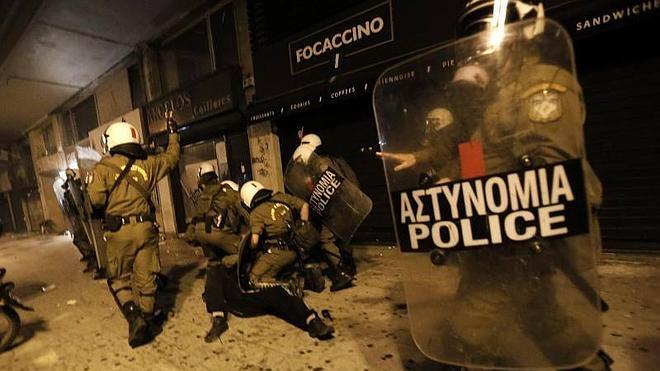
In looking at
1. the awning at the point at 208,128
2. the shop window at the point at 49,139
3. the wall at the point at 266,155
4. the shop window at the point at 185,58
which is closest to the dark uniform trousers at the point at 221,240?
the wall at the point at 266,155

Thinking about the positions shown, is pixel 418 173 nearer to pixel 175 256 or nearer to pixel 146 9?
pixel 175 256

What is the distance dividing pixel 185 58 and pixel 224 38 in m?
1.79

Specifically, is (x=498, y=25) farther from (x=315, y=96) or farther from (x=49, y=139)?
(x=49, y=139)

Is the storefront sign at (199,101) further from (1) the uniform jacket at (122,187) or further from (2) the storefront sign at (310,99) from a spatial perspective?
(1) the uniform jacket at (122,187)

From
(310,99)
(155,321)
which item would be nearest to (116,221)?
(155,321)

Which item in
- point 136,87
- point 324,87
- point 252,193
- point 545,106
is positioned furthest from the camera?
point 136,87

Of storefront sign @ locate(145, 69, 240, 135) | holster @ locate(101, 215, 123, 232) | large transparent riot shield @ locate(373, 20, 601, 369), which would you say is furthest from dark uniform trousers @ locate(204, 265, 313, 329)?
storefront sign @ locate(145, 69, 240, 135)

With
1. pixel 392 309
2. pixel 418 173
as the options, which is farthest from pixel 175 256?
pixel 418 173

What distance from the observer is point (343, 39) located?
17.2 ft

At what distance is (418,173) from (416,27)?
12.5ft

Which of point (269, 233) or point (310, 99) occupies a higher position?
point (310, 99)

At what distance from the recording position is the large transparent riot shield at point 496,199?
45.7 inches

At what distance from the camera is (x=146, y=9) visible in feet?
21.6

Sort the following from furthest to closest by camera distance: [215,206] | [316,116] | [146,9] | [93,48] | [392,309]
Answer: [93,48] < [146,9] < [316,116] < [215,206] < [392,309]
